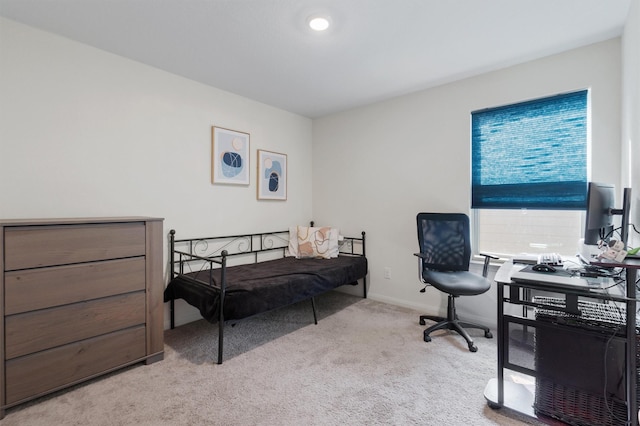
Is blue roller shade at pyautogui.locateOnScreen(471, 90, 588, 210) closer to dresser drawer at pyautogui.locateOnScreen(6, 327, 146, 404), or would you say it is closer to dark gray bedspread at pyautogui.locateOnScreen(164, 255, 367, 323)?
dark gray bedspread at pyautogui.locateOnScreen(164, 255, 367, 323)

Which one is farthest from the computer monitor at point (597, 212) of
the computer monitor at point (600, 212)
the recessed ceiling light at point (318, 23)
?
the recessed ceiling light at point (318, 23)

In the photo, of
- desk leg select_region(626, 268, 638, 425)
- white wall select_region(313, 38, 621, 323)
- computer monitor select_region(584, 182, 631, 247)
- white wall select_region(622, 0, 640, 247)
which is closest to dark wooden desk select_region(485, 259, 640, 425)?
desk leg select_region(626, 268, 638, 425)

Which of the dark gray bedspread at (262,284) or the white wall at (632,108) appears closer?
the white wall at (632,108)

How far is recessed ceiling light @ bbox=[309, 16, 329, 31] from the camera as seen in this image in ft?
6.36

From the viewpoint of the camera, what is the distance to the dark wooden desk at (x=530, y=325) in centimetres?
132

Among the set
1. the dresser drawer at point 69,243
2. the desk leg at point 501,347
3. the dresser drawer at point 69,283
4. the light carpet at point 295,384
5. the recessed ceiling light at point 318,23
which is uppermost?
the recessed ceiling light at point 318,23

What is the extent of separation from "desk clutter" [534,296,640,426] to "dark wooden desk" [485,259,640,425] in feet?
0.11

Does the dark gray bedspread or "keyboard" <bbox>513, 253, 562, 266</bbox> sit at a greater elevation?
"keyboard" <bbox>513, 253, 562, 266</bbox>

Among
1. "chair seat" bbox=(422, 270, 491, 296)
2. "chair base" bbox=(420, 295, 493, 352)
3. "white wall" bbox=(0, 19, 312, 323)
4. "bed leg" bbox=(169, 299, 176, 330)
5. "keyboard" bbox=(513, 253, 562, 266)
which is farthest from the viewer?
"bed leg" bbox=(169, 299, 176, 330)

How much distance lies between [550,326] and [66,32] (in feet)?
11.9

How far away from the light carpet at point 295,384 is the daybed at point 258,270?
1.00ft

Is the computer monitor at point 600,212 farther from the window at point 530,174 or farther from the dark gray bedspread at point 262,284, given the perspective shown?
the dark gray bedspread at point 262,284

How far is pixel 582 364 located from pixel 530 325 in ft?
0.82

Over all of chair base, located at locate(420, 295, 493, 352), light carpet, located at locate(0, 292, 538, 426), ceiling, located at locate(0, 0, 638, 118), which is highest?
ceiling, located at locate(0, 0, 638, 118)
